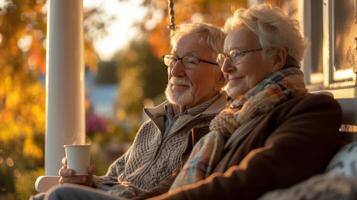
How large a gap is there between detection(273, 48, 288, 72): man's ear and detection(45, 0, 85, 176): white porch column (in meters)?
1.92

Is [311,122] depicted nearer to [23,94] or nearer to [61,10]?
[61,10]

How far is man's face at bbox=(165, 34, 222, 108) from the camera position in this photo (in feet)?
12.6

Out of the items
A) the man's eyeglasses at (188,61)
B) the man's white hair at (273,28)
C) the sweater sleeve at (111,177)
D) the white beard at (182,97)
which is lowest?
the sweater sleeve at (111,177)

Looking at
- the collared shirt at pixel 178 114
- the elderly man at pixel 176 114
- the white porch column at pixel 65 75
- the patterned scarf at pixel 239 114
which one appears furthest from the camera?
the white porch column at pixel 65 75

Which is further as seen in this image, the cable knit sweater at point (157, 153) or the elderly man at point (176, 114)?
the elderly man at point (176, 114)

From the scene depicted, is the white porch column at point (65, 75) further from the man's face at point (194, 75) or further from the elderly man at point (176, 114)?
the man's face at point (194, 75)

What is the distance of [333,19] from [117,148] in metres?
10.2

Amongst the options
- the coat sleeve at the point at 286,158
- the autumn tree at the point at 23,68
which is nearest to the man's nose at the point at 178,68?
the coat sleeve at the point at 286,158

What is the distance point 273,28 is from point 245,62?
0.18 metres

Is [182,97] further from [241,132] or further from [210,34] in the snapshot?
[241,132]

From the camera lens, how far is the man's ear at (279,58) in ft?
10.8

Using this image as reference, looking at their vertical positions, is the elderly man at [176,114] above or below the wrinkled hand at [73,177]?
above

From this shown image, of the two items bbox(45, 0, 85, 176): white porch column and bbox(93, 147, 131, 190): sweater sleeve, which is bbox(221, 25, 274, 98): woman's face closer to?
bbox(93, 147, 131, 190): sweater sleeve

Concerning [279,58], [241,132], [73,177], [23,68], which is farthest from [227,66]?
[23,68]
